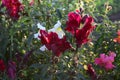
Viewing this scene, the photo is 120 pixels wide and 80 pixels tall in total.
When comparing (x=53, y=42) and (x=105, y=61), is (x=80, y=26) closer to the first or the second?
(x=53, y=42)

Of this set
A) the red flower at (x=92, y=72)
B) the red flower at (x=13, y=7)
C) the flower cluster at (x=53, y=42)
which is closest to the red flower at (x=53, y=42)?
the flower cluster at (x=53, y=42)

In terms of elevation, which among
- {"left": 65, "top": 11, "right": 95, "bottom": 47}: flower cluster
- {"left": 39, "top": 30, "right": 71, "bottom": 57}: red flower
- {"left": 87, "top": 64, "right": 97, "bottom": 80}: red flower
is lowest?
{"left": 87, "top": 64, "right": 97, "bottom": 80}: red flower

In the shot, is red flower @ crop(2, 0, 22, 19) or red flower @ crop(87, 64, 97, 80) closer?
red flower @ crop(87, 64, 97, 80)

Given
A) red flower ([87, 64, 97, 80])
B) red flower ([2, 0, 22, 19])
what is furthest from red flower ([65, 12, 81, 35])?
red flower ([2, 0, 22, 19])

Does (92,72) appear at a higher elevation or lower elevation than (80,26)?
lower

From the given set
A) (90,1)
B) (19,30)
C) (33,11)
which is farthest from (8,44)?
(90,1)

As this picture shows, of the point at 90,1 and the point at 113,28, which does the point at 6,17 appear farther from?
the point at 90,1

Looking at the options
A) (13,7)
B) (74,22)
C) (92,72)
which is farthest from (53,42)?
(13,7)

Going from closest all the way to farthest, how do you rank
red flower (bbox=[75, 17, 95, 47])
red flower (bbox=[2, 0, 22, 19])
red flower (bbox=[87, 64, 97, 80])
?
red flower (bbox=[75, 17, 95, 47]) → red flower (bbox=[87, 64, 97, 80]) → red flower (bbox=[2, 0, 22, 19])

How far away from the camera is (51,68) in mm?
2137

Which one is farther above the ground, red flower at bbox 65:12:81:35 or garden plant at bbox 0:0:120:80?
red flower at bbox 65:12:81:35

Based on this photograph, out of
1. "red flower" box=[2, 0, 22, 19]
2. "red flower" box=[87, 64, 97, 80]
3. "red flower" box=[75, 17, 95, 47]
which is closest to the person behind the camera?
"red flower" box=[75, 17, 95, 47]

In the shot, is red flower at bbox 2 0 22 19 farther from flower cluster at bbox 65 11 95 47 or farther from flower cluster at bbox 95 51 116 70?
flower cluster at bbox 95 51 116 70

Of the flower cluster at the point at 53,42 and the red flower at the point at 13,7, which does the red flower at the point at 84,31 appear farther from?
the red flower at the point at 13,7
